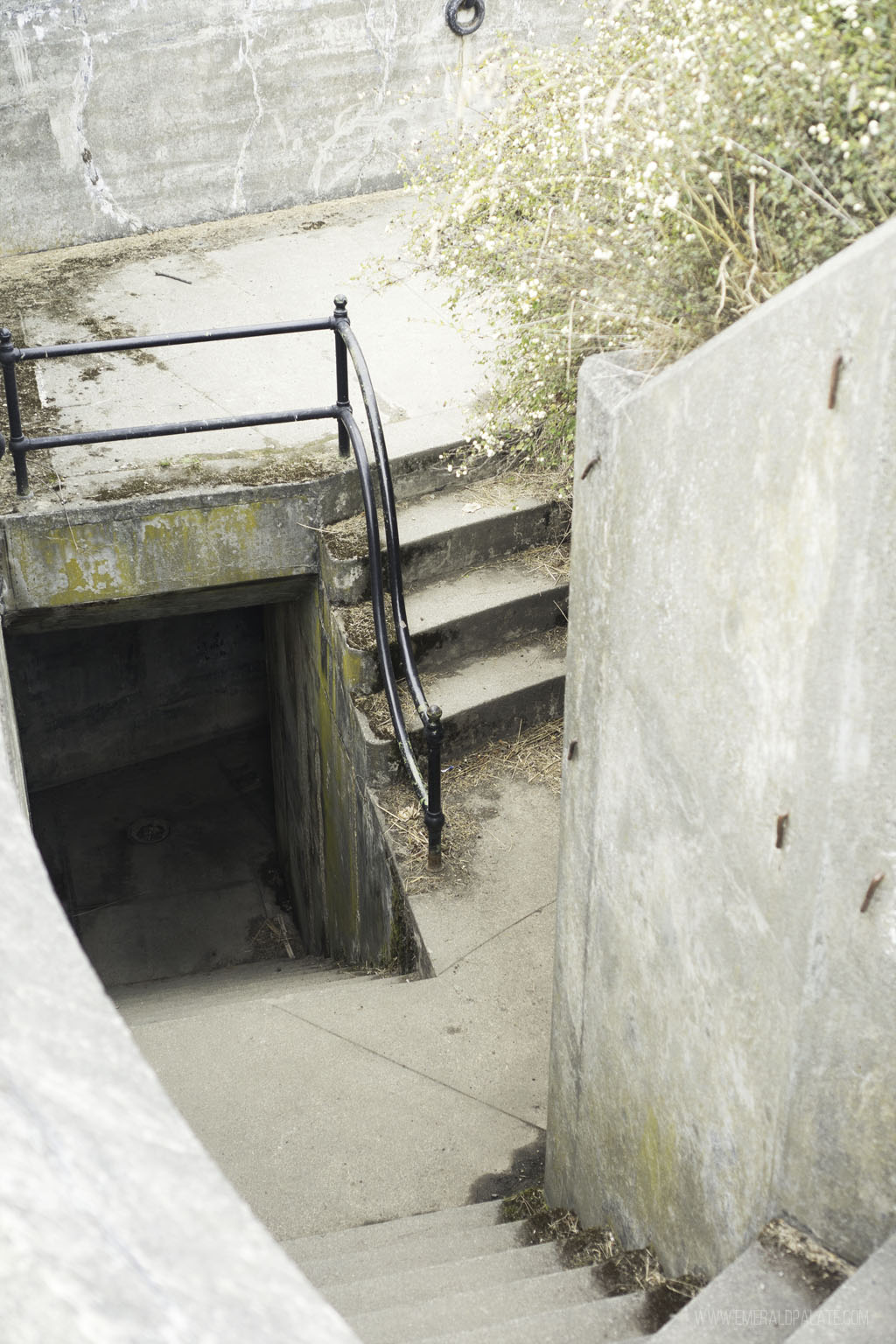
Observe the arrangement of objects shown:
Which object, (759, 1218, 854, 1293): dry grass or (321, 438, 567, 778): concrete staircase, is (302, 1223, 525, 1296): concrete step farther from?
(321, 438, 567, 778): concrete staircase

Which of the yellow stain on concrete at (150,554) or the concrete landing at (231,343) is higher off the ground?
the concrete landing at (231,343)

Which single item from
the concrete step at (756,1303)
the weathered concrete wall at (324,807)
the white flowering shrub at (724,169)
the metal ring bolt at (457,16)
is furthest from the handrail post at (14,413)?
the metal ring bolt at (457,16)

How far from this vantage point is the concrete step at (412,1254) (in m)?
3.26

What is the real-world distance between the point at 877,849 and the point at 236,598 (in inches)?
175

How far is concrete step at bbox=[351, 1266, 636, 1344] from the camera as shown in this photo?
112 inches

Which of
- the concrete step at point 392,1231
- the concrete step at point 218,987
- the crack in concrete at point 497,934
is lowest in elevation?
the concrete step at point 218,987

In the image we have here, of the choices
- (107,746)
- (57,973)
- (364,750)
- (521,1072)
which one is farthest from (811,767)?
(107,746)

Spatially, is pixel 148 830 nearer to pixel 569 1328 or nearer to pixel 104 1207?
pixel 569 1328

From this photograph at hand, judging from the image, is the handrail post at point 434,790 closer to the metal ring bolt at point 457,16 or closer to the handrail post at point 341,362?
the handrail post at point 341,362

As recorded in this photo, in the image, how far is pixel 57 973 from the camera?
137cm

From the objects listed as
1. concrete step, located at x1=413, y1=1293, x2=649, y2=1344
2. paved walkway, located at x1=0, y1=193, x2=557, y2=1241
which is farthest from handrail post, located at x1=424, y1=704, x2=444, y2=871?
concrete step, located at x1=413, y1=1293, x2=649, y2=1344

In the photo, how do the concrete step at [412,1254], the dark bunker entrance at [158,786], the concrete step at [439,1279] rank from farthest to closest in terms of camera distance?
the dark bunker entrance at [158,786]
the concrete step at [412,1254]
the concrete step at [439,1279]

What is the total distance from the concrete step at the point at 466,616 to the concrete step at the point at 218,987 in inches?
52.2

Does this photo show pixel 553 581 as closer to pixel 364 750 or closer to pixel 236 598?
pixel 364 750
